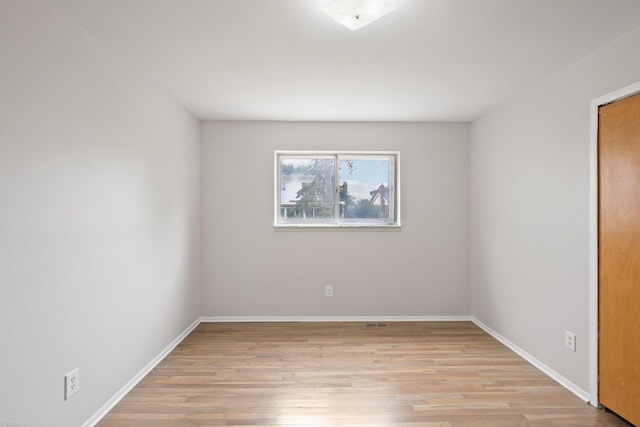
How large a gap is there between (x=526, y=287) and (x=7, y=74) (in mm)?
3745

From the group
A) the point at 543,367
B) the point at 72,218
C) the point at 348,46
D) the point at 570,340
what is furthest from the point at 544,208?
the point at 72,218

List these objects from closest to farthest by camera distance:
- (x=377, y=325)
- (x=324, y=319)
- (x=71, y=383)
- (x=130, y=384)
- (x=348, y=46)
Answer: (x=71, y=383)
(x=348, y=46)
(x=130, y=384)
(x=377, y=325)
(x=324, y=319)

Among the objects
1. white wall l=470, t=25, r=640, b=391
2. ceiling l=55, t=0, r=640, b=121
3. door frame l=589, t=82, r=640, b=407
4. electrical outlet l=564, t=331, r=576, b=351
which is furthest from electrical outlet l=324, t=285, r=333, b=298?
door frame l=589, t=82, r=640, b=407

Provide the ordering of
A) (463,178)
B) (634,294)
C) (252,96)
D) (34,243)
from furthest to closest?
1. (463,178)
2. (252,96)
3. (634,294)
4. (34,243)

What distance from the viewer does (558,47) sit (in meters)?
2.24

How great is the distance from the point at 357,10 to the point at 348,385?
243 cm

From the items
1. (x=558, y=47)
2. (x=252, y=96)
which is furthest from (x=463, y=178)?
(x=252, y=96)

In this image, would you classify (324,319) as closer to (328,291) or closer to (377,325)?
(328,291)

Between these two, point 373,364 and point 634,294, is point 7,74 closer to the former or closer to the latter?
point 373,364

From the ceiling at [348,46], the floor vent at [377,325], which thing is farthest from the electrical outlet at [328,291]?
the ceiling at [348,46]

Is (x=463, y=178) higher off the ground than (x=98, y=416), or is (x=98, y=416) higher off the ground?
(x=463, y=178)

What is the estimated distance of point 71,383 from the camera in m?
1.89

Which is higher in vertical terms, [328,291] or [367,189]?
[367,189]

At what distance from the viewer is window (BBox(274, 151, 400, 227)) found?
418 cm
